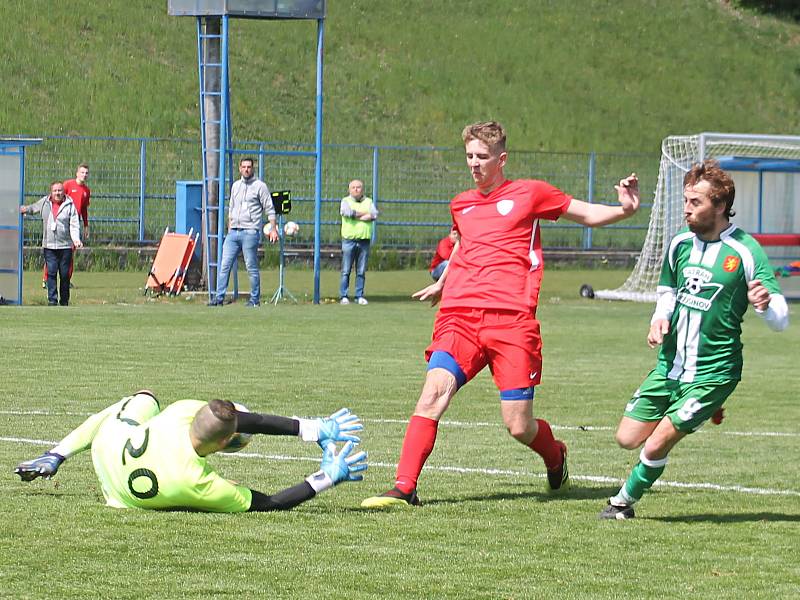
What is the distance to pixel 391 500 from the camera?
24.9 feet

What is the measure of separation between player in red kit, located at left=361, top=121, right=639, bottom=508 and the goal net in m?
18.3

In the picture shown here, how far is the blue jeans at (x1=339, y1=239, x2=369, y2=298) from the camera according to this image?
2388 cm

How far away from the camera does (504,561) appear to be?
21.2 feet

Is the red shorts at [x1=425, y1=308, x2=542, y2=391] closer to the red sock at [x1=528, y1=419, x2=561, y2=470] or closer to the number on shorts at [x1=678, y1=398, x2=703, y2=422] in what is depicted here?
the red sock at [x1=528, y1=419, x2=561, y2=470]

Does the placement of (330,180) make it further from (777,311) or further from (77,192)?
(777,311)

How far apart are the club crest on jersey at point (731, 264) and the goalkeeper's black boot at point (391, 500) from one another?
1885 millimetres

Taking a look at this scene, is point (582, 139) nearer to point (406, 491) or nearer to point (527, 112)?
point (527, 112)

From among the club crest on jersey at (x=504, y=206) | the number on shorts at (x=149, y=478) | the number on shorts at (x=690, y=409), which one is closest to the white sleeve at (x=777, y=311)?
the number on shorts at (x=690, y=409)

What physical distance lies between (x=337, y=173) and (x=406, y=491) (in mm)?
29130

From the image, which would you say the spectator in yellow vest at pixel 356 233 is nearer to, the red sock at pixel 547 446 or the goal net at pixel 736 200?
the goal net at pixel 736 200

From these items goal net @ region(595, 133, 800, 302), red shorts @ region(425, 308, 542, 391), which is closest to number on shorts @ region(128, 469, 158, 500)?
red shorts @ region(425, 308, 542, 391)

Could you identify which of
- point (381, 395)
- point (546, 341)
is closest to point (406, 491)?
point (381, 395)

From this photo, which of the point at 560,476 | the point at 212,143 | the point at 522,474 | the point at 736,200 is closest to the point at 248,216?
the point at 212,143

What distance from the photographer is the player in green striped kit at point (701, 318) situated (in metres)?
7.30
